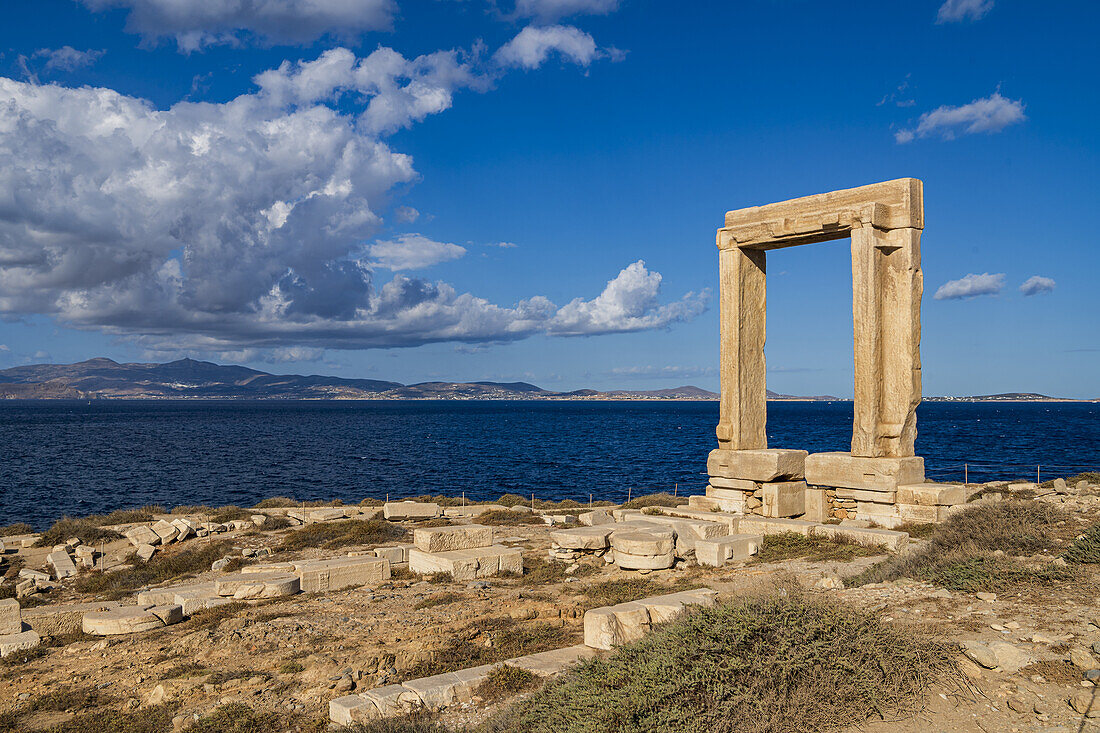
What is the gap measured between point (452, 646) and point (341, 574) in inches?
179

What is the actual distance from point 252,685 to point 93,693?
185 cm

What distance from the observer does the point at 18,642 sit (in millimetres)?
9562

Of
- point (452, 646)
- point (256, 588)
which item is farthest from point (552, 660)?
point (256, 588)

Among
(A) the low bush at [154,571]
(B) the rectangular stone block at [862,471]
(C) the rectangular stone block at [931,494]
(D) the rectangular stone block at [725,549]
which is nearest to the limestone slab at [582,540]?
(D) the rectangular stone block at [725,549]

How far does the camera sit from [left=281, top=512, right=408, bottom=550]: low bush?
16.8 metres

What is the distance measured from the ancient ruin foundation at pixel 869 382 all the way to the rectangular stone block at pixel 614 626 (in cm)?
777

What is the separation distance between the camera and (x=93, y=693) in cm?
783

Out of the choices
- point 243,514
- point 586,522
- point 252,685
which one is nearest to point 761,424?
point 586,522

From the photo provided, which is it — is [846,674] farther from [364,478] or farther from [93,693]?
[364,478]

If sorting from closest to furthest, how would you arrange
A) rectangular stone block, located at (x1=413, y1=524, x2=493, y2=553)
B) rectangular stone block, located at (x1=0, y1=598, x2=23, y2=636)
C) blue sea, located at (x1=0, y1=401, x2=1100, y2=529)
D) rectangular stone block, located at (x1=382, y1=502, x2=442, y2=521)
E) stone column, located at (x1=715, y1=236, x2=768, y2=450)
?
rectangular stone block, located at (x1=0, y1=598, x2=23, y2=636) < rectangular stone block, located at (x1=413, y1=524, x2=493, y2=553) < stone column, located at (x1=715, y1=236, x2=768, y2=450) < rectangular stone block, located at (x1=382, y1=502, x2=442, y2=521) < blue sea, located at (x1=0, y1=401, x2=1100, y2=529)

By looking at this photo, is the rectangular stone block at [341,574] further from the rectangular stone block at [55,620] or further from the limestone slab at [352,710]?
the limestone slab at [352,710]

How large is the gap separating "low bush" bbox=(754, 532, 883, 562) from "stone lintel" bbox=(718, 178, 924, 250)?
6.22m


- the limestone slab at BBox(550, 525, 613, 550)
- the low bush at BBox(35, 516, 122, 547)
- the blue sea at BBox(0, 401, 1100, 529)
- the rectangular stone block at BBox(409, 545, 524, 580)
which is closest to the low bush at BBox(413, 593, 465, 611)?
the rectangular stone block at BBox(409, 545, 524, 580)

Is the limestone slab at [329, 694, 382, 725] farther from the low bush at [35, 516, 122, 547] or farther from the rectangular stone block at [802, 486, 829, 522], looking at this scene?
the low bush at [35, 516, 122, 547]
